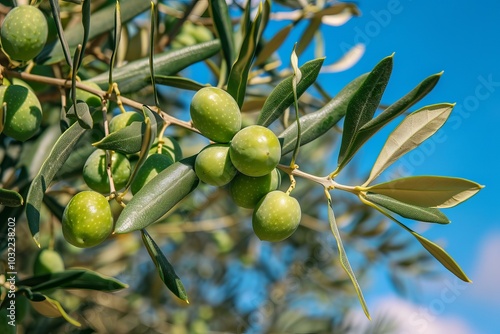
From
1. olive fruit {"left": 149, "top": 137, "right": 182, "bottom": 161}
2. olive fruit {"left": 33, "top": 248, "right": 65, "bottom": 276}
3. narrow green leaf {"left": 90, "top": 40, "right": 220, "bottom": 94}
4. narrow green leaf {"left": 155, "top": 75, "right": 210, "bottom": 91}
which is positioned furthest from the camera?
olive fruit {"left": 33, "top": 248, "right": 65, "bottom": 276}

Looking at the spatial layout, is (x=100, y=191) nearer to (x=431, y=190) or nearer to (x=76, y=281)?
(x=76, y=281)

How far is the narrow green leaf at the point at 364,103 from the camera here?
3.87ft

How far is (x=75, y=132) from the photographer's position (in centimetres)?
119

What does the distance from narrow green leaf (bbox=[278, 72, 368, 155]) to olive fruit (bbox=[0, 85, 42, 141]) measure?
21.4 inches

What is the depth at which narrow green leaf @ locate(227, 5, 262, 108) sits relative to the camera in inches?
46.4

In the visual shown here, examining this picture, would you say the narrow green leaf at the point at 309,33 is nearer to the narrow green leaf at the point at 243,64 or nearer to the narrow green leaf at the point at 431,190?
the narrow green leaf at the point at 243,64

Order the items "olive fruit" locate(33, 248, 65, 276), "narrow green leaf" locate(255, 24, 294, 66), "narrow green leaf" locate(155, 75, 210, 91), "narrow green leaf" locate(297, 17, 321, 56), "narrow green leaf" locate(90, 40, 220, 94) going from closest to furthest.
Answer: "narrow green leaf" locate(155, 75, 210, 91) → "narrow green leaf" locate(90, 40, 220, 94) → "olive fruit" locate(33, 248, 65, 276) → "narrow green leaf" locate(255, 24, 294, 66) → "narrow green leaf" locate(297, 17, 321, 56)

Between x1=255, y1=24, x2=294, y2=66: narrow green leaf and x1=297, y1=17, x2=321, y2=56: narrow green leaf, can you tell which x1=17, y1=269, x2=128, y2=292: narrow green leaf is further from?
x1=297, y1=17, x2=321, y2=56: narrow green leaf

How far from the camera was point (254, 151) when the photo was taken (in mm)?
1101

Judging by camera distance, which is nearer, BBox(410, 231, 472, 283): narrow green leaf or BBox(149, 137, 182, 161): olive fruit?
BBox(410, 231, 472, 283): narrow green leaf

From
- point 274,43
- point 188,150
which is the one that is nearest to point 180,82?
point 274,43

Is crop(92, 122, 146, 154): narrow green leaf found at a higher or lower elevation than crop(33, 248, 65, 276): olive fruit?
higher

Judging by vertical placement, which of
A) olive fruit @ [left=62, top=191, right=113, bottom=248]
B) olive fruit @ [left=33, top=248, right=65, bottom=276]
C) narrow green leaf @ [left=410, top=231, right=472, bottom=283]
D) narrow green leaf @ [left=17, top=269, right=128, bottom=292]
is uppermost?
narrow green leaf @ [left=410, top=231, right=472, bottom=283]

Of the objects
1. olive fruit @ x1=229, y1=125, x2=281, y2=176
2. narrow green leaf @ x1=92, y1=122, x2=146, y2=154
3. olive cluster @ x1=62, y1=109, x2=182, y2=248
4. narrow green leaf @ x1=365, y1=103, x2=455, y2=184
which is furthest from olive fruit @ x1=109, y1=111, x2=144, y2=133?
narrow green leaf @ x1=365, y1=103, x2=455, y2=184
